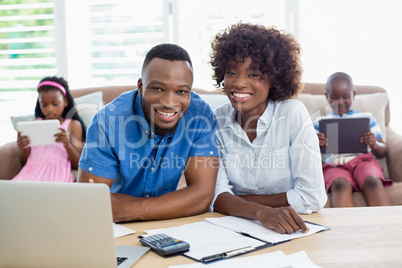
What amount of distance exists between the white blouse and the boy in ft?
2.52

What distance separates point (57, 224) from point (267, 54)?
100cm

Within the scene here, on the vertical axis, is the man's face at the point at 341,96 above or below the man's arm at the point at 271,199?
above

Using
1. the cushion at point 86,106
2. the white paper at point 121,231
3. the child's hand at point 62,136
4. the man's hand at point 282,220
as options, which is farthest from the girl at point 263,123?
the cushion at point 86,106

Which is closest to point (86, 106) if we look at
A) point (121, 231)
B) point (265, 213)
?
point (121, 231)

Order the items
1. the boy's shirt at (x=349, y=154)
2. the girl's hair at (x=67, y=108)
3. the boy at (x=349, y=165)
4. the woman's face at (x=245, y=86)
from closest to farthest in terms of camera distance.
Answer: the woman's face at (x=245, y=86) → the boy at (x=349, y=165) → the boy's shirt at (x=349, y=154) → the girl's hair at (x=67, y=108)

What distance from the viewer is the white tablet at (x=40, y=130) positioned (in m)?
2.30

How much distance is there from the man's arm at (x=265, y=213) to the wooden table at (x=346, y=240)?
0.13ft

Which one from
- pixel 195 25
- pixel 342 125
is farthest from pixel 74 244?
pixel 195 25

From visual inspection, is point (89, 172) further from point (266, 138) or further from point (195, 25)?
point (195, 25)

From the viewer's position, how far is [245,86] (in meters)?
1.43

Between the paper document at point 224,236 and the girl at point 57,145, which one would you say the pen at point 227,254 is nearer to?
the paper document at point 224,236

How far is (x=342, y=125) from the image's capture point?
2117 millimetres

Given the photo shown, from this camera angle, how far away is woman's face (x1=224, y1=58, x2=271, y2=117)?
1.44 m

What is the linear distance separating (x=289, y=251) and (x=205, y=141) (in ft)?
1.90
